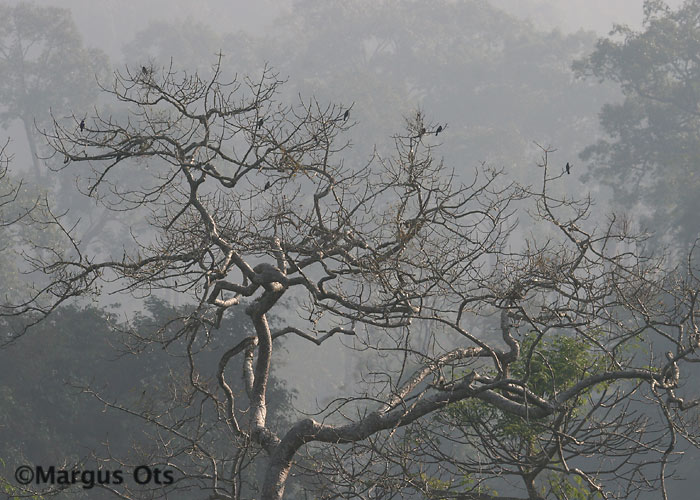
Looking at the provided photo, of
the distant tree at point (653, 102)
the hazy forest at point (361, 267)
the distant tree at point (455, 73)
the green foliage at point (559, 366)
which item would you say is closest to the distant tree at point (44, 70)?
the hazy forest at point (361, 267)

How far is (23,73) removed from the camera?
176 feet

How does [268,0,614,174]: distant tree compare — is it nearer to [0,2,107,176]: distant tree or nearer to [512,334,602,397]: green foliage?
[0,2,107,176]: distant tree

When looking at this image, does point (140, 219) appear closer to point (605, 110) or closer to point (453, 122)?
point (453, 122)

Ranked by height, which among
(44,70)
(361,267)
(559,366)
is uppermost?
(44,70)

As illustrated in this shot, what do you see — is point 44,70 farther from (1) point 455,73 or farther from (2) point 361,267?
(2) point 361,267

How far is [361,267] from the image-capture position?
22.3 feet

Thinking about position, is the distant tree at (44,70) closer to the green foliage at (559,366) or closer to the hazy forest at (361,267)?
the hazy forest at (361,267)

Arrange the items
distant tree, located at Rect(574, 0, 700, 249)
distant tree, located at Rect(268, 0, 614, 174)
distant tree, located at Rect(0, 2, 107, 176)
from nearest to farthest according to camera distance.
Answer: distant tree, located at Rect(574, 0, 700, 249) → distant tree, located at Rect(268, 0, 614, 174) → distant tree, located at Rect(0, 2, 107, 176)

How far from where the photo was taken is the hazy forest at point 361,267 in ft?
24.3

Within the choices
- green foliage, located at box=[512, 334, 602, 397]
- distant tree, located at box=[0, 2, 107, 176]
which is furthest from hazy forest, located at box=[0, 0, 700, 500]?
distant tree, located at box=[0, 2, 107, 176]

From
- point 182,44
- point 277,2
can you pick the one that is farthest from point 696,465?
point 277,2

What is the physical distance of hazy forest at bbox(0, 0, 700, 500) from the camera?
7.40 meters

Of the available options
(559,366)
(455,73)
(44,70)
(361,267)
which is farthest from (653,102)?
(44,70)

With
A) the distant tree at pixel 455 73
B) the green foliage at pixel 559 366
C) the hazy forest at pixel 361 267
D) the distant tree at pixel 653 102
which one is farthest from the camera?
the distant tree at pixel 455 73
